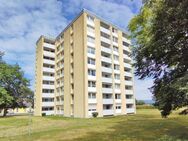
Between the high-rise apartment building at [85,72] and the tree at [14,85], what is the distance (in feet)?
13.3

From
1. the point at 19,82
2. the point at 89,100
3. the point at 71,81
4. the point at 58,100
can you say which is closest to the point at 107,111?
the point at 89,100

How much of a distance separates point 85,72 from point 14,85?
97.4ft

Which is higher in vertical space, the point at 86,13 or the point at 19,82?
the point at 86,13

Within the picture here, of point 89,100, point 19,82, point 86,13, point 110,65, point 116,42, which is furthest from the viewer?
point 19,82

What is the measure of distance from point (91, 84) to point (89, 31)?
1273 cm

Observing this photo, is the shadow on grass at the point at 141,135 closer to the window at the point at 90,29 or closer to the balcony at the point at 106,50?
the window at the point at 90,29

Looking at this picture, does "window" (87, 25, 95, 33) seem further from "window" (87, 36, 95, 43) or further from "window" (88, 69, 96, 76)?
"window" (88, 69, 96, 76)

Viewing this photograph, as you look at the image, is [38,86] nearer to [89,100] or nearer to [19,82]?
[19,82]

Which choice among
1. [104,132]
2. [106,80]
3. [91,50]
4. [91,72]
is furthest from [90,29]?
[104,132]

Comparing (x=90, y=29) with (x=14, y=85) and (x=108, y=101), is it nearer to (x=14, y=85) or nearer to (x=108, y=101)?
(x=108, y=101)

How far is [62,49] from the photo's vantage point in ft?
216

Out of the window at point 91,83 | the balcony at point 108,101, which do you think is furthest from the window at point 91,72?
the balcony at point 108,101

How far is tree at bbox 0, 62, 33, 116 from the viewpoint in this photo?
65.9 m

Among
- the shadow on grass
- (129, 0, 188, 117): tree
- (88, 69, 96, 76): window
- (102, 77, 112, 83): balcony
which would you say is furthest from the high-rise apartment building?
(129, 0, 188, 117): tree
